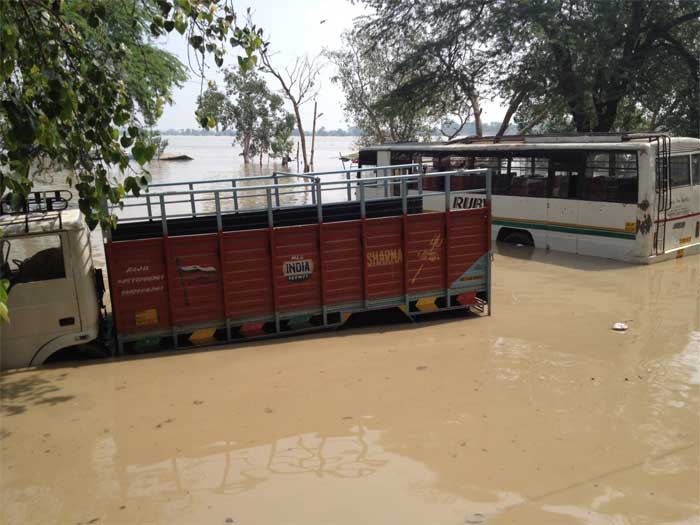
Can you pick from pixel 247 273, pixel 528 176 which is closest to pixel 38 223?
pixel 247 273

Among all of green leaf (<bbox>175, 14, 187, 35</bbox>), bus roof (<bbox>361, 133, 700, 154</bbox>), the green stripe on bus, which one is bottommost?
the green stripe on bus

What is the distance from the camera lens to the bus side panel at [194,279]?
8109 mm

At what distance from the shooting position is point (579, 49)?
20000 mm

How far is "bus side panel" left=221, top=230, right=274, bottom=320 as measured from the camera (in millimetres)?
8328

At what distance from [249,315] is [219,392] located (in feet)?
5.67

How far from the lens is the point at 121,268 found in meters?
7.89

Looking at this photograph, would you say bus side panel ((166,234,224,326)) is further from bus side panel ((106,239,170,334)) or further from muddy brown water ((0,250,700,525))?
muddy brown water ((0,250,700,525))

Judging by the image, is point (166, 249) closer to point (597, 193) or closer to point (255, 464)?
point (255, 464)

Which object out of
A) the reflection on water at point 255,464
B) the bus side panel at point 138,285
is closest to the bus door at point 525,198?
the bus side panel at point 138,285

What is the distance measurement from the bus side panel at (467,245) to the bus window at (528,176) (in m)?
6.14

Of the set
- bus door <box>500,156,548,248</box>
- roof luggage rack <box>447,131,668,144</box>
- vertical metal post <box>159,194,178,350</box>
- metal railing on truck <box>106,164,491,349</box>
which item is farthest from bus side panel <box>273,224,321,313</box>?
roof luggage rack <box>447,131,668,144</box>

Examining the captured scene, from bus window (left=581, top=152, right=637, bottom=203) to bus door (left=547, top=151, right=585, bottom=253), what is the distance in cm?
24

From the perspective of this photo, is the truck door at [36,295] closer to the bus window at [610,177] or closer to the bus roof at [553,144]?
the bus window at [610,177]

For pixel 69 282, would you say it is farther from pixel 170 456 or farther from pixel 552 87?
pixel 552 87
